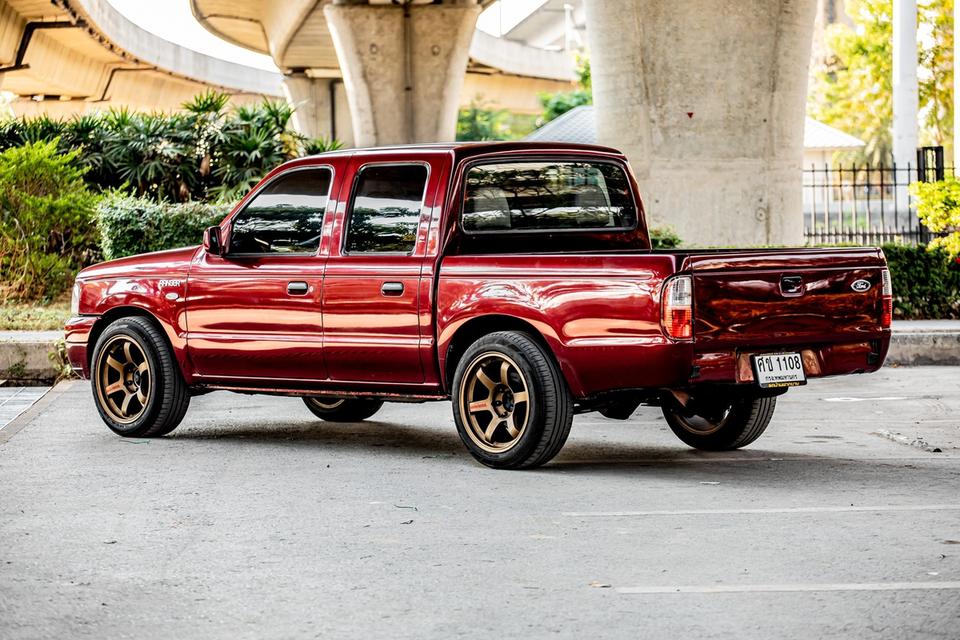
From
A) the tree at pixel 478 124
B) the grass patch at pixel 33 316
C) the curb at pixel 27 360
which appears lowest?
the curb at pixel 27 360

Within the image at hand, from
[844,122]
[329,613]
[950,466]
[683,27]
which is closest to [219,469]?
[329,613]

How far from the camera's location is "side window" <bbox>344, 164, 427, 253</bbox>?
29.8 ft

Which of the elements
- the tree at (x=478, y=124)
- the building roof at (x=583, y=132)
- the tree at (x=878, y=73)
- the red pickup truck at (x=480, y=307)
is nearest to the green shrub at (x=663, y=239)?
the red pickup truck at (x=480, y=307)

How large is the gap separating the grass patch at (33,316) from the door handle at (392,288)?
25.5 ft

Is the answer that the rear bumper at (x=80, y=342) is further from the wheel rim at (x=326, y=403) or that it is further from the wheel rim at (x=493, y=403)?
the wheel rim at (x=493, y=403)

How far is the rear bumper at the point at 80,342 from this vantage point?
34.6 feet

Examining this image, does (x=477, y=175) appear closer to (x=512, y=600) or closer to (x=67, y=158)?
(x=512, y=600)

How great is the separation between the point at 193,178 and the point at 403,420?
38.5 feet

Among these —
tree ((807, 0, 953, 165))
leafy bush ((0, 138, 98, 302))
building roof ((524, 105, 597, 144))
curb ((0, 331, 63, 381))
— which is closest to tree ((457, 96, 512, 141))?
tree ((807, 0, 953, 165))

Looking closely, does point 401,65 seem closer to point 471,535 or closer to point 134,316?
point 134,316

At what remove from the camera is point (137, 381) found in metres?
10.3

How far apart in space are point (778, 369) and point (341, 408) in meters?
3.86

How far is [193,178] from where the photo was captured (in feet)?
72.3

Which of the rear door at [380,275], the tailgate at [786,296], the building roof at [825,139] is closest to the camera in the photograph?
the tailgate at [786,296]
